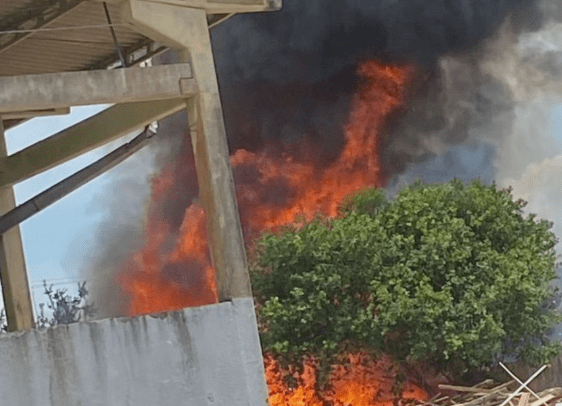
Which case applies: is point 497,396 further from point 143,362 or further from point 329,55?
point 329,55

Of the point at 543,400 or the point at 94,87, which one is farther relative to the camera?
the point at 543,400

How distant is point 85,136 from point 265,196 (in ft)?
45.4

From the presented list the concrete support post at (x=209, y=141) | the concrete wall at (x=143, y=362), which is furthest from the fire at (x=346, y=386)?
the concrete wall at (x=143, y=362)

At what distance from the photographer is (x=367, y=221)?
71.3ft

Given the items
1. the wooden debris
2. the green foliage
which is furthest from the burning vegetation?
the wooden debris

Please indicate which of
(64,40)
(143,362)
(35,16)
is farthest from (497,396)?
(35,16)

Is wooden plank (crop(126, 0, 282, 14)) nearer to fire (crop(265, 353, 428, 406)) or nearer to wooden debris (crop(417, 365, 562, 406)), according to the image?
wooden debris (crop(417, 365, 562, 406))

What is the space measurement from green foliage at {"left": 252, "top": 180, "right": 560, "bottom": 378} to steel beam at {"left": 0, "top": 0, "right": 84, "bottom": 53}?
6888mm

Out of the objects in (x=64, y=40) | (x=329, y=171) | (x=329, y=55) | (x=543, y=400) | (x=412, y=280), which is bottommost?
(x=543, y=400)

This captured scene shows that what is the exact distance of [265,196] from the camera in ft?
102

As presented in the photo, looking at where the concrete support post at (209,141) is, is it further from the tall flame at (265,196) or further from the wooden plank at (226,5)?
the tall flame at (265,196)

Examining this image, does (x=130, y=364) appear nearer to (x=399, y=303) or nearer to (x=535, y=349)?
(x=399, y=303)

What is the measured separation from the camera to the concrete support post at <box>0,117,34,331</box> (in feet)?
61.5

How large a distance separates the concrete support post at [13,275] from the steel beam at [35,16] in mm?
Result: 2457
